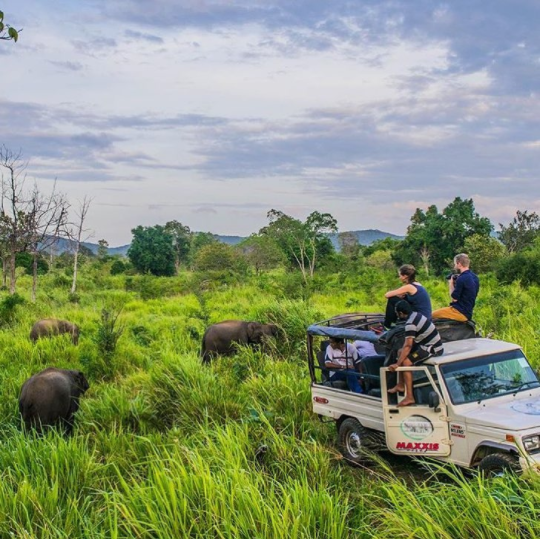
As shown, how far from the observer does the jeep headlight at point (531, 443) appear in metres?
5.47

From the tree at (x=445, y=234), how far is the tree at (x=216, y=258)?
1402 centimetres

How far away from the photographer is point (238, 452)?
6.12 metres

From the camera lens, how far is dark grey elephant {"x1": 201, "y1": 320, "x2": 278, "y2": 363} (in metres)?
13.1

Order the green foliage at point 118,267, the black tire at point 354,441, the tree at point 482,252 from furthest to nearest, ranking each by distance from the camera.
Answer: the green foliage at point 118,267 → the tree at point 482,252 → the black tire at point 354,441

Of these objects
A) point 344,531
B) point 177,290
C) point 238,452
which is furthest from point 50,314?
point 344,531

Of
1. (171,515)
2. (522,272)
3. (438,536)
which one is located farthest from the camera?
(522,272)

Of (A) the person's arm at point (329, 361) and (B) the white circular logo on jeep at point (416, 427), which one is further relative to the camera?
(A) the person's arm at point (329, 361)

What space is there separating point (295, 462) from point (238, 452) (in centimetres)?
57

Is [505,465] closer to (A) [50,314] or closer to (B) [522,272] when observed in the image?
(A) [50,314]

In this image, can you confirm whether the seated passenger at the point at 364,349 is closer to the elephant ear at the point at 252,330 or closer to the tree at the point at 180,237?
the elephant ear at the point at 252,330

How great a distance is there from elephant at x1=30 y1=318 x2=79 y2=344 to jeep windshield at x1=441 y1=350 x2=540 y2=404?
33.4 ft

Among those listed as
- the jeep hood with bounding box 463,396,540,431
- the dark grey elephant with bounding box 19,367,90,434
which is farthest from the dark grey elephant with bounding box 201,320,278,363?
the jeep hood with bounding box 463,396,540,431

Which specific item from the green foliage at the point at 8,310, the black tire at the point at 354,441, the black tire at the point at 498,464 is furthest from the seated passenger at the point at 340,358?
the green foliage at the point at 8,310

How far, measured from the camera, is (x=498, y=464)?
18.4ft
